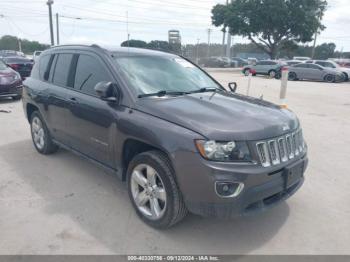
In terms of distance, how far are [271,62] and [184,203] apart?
2648 cm

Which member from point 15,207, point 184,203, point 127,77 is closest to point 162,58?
point 127,77

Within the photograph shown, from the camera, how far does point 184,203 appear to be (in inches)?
115

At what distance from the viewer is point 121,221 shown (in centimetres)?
339

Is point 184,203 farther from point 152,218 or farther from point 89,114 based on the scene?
point 89,114

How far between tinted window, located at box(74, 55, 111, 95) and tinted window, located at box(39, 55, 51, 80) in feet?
3.60

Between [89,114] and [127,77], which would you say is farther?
[89,114]

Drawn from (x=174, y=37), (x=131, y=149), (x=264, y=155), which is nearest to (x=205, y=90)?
(x=131, y=149)

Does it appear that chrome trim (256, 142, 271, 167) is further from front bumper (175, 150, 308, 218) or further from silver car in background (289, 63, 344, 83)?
silver car in background (289, 63, 344, 83)

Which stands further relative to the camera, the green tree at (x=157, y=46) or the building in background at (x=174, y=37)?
the building in background at (x=174, y=37)

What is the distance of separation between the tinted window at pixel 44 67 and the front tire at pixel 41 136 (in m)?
0.65

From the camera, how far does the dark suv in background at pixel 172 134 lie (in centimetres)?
271

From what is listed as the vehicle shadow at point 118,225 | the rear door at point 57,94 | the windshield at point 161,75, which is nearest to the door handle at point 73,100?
the rear door at point 57,94

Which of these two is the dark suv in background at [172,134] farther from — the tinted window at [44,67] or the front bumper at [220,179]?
the tinted window at [44,67]

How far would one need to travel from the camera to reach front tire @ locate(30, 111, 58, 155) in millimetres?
5176
